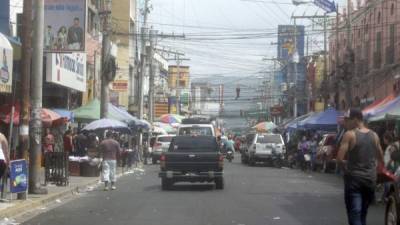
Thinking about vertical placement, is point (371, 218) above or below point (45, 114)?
below

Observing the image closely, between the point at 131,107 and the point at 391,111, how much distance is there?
151 feet

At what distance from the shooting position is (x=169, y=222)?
14953mm

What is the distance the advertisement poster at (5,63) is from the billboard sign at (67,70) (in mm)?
10525

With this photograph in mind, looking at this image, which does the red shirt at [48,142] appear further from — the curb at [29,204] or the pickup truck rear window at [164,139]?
the pickup truck rear window at [164,139]

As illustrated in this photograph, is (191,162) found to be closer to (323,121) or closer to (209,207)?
(209,207)

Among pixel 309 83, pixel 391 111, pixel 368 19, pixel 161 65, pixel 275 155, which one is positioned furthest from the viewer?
pixel 161 65

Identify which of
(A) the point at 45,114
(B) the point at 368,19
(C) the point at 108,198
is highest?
(B) the point at 368,19

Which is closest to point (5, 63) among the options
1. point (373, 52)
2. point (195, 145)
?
point (195, 145)

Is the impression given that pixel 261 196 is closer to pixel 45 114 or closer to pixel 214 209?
pixel 214 209

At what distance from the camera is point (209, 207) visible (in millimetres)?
17984

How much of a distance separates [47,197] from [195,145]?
631 centimetres

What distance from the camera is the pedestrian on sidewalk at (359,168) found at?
10.1 m

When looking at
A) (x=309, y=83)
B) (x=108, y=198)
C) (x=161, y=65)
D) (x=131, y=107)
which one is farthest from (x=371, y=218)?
(x=161, y=65)

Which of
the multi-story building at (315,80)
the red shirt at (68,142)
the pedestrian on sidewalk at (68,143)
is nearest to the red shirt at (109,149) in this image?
the pedestrian on sidewalk at (68,143)
